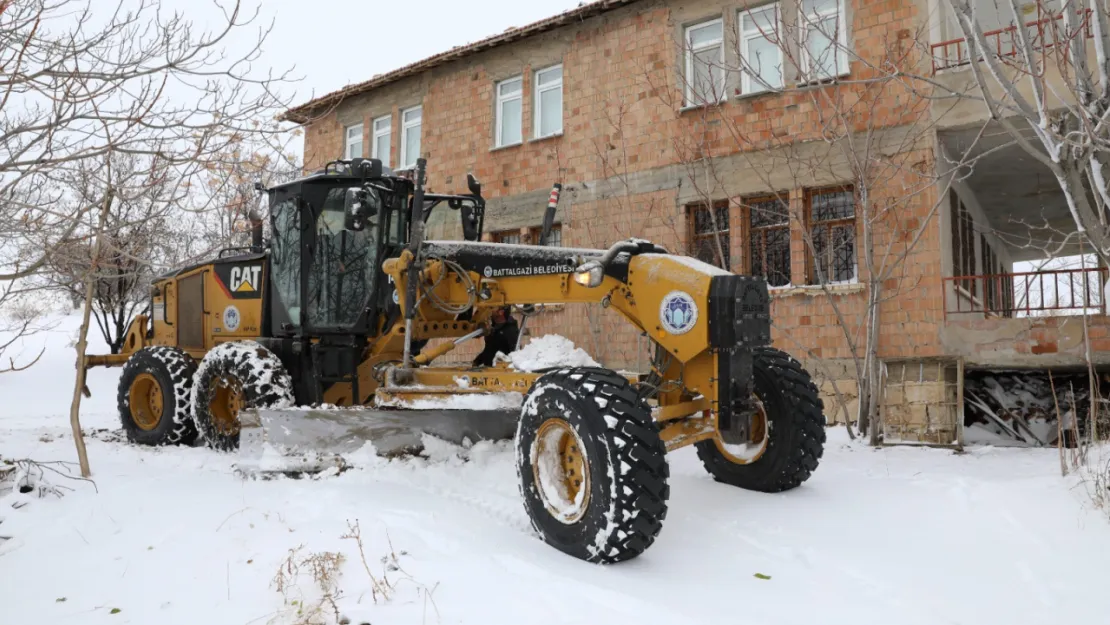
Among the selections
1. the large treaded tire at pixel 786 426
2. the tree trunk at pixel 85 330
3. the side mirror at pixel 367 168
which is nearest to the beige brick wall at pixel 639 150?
the large treaded tire at pixel 786 426

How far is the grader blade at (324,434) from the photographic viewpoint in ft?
18.2

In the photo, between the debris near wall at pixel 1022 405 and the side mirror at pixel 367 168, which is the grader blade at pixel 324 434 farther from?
the debris near wall at pixel 1022 405

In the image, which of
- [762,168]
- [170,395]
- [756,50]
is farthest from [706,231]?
[170,395]

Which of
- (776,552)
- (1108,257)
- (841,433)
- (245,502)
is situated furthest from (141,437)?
(1108,257)

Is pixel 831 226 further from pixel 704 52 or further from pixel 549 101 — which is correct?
pixel 549 101

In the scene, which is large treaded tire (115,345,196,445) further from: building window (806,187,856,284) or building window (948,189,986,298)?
building window (948,189,986,298)

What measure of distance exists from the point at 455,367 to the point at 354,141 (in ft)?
39.0

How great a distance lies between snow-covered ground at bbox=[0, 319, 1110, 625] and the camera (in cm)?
326

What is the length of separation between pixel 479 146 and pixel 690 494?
Answer: 1007cm

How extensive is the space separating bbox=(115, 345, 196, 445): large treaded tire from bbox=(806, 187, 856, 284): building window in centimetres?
757

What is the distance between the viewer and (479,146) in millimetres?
13852

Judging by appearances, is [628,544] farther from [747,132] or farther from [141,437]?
[747,132]

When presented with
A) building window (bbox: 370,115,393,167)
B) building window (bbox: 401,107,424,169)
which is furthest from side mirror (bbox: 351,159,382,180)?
building window (bbox: 370,115,393,167)

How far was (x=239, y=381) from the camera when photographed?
645 centimetres
